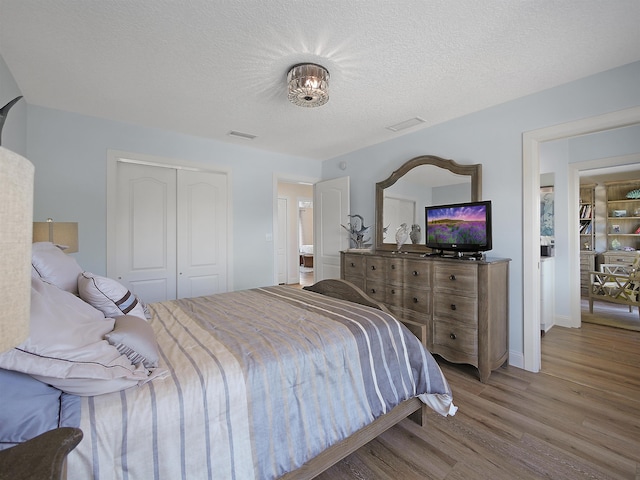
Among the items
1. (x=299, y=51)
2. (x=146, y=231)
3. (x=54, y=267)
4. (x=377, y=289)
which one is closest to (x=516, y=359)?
(x=377, y=289)

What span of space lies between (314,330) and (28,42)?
2.58m

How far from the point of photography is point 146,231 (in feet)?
11.3

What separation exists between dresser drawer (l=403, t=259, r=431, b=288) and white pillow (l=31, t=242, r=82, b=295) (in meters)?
2.67

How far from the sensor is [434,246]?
10.4ft

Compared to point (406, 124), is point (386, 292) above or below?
below

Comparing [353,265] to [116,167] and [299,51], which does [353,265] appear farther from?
[116,167]

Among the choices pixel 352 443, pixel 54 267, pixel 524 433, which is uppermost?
pixel 54 267

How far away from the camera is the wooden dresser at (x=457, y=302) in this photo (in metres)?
2.49

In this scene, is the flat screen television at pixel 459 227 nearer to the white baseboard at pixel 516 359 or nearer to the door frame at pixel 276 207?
the white baseboard at pixel 516 359

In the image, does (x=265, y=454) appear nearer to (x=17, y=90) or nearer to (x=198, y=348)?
(x=198, y=348)

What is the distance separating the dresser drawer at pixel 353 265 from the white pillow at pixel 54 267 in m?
2.68

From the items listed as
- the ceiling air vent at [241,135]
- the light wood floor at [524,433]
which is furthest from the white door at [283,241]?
the light wood floor at [524,433]

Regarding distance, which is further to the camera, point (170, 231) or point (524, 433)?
point (170, 231)

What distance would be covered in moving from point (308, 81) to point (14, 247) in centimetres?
203
